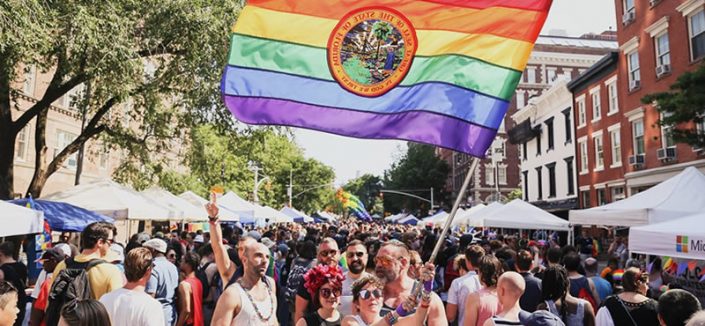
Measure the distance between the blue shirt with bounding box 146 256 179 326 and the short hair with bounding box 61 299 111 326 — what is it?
10.9 ft

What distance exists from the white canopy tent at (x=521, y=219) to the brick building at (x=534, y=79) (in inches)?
1468

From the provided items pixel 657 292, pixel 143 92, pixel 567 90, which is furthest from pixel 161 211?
pixel 567 90

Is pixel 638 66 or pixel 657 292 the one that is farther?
pixel 638 66

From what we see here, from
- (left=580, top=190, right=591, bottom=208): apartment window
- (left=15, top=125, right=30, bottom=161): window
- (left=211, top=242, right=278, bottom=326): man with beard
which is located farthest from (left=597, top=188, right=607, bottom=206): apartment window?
(left=15, top=125, right=30, bottom=161): window

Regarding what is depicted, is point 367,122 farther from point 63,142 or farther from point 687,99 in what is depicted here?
point 63,142

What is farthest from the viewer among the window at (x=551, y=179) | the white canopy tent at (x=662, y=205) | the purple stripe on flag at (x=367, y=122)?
the window at (x=551, y=179)

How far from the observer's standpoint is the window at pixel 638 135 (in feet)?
83.4

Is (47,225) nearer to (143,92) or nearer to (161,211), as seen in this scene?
(161,211)

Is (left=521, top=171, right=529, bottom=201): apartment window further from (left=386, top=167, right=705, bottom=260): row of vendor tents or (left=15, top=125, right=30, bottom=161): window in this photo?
(left=15, top=125, right=30, bottom=161): window

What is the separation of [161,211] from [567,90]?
2961cm

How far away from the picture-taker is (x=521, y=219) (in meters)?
15.2

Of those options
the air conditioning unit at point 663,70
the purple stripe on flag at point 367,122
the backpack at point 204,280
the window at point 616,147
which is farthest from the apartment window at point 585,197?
the purple stripe on flag at point 367,122

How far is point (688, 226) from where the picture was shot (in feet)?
24.3

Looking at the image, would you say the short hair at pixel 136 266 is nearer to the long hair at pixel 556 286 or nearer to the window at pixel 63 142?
the long hair at pixel 556 286
